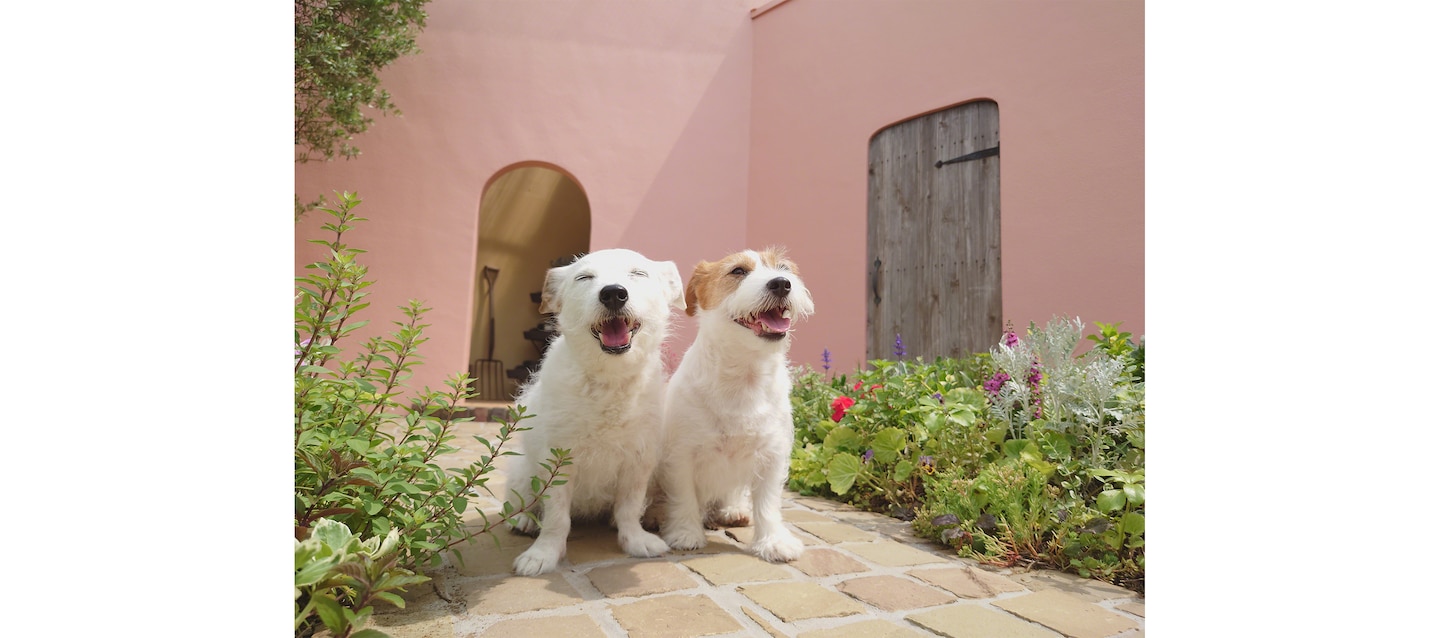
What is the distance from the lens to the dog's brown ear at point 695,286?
9.30 feet

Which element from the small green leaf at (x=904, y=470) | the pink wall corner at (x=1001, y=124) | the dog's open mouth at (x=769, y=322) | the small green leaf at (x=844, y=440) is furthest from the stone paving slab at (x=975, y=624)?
the pink wall corner at (x=1001, y=124)

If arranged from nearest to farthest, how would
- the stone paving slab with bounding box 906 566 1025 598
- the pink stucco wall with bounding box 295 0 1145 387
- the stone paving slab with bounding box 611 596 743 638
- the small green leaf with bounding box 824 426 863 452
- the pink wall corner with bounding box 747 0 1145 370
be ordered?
the stone paving slab with bounding box 611 596 743 638 < the stone paving slab with bounding box 906 566 1025 598 < the small green leaf with bounding box 824 426 863 452 < the pink wall corner with bounding box 747 0 1145 370 < the pink stucco wall with bounding box 295 0 1145 387

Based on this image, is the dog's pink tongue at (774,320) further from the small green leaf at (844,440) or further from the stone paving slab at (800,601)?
the small green leaf at (844,440)

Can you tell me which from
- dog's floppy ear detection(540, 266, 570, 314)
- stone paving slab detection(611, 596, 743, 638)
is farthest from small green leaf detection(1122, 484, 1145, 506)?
dog's floppy ear detection(540, 266, 570, 314)

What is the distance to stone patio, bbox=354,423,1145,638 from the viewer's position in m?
1.87

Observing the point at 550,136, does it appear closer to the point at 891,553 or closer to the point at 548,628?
the point at 891,553

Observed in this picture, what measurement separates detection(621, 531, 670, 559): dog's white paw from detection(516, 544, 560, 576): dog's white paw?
11.2 inches

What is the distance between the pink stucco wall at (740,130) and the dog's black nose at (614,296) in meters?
3.56

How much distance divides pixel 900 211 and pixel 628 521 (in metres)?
4.75

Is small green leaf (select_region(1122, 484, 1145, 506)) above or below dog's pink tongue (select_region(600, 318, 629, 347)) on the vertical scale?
below

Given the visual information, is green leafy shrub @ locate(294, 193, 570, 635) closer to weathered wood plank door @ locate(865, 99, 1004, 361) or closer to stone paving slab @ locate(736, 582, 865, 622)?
stone paving slab @ locate(736, 582, 865, 622)

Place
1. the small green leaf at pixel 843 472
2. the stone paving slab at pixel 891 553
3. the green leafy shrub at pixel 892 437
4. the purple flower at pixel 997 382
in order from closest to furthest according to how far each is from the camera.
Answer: the stone paving slab at pixel 891 553
the green leafy shrub at pixel 892 437
the purple flower at pixel 997 382
the small green leaf at pixel 843 472

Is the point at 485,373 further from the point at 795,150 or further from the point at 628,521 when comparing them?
the point at 628,521

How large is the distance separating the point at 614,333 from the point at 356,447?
2.88 ft
